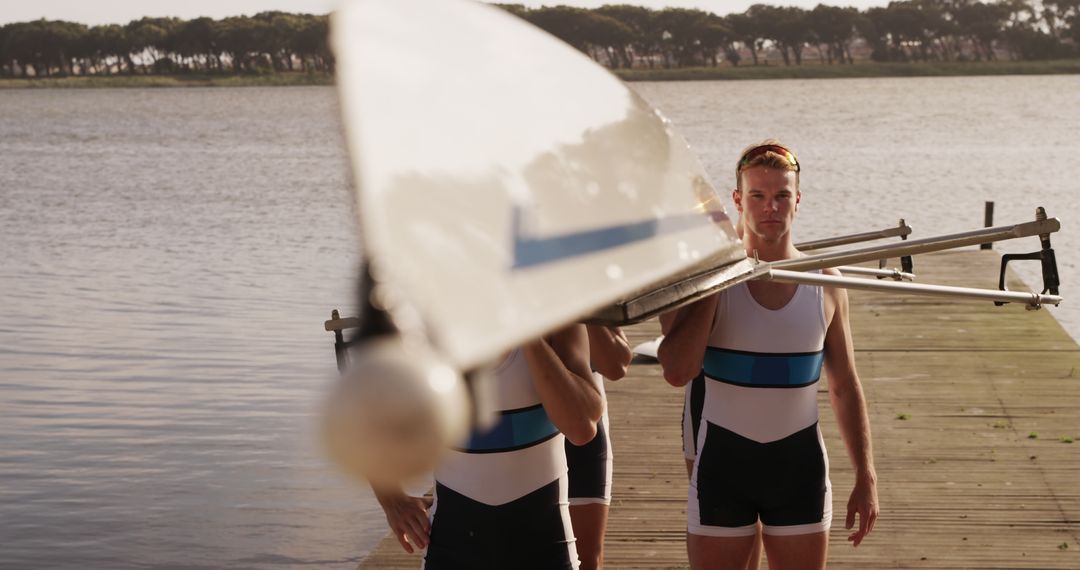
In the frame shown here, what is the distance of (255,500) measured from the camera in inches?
515

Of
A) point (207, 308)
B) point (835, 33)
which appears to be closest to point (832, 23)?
point (835, 33)

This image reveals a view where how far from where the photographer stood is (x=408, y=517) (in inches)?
154

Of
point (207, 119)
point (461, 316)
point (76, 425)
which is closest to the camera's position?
point (461, 316)

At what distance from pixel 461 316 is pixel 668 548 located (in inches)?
265

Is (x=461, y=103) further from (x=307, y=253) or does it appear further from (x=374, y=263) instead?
(x=307, y=253)

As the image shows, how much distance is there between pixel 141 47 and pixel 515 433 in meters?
136

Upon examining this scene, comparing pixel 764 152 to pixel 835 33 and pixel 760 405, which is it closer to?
pixel 760 405

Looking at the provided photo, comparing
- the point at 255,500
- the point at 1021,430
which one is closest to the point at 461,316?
the point at 1021,430

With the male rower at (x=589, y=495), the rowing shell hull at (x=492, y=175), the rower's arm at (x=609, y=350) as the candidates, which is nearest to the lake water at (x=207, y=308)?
the rowing shell hull at (x=492, y=175)

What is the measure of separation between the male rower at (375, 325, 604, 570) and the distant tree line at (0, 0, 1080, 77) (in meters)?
109

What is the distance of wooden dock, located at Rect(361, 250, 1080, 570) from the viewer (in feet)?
25.1

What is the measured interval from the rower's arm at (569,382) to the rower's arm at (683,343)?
96 centimetres

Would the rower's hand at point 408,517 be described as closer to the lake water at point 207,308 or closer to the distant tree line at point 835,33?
the lake water at point 207,308

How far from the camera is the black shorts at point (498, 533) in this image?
392 centimetres
